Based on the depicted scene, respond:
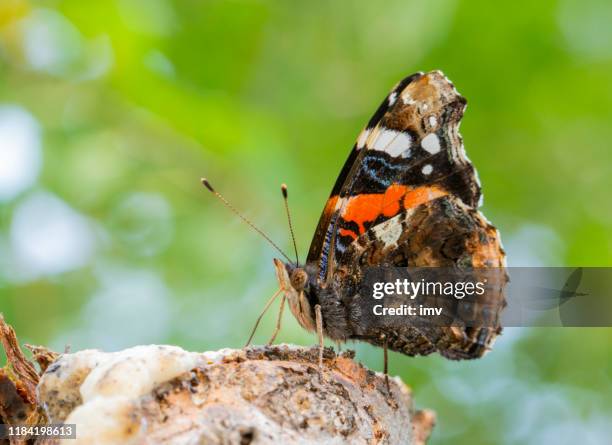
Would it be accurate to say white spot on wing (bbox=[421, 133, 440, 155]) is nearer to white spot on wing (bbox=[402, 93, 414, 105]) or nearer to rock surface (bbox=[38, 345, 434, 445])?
white spot on wing (bbox=[402, 93, 414, 105])

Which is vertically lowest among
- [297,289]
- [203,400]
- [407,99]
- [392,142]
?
[203,400]

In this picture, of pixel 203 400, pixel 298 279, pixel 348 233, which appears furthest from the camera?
pixel 348 233

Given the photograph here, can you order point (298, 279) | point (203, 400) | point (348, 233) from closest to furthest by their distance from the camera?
1. point (203, 400)
2. point (298, 279)
3. point (348, 233)

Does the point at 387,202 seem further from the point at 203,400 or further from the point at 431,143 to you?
the point at 203,400

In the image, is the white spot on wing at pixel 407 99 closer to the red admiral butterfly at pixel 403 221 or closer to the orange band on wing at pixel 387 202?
the red admiral butterfly at pixel 403 221

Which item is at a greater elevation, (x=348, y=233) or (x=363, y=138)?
(x=363, y=138)

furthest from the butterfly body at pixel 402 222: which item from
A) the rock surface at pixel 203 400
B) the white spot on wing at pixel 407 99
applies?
the rock surface at pixel 203 400

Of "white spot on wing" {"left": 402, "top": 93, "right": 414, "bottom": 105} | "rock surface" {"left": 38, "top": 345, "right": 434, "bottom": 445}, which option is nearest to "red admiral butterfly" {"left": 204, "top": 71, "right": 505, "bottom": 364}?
"white spot on wing" {"left": 402, "top": 93, "right": 414, "bottom": 105}

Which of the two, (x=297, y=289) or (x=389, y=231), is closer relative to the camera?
(x=297, y=289)

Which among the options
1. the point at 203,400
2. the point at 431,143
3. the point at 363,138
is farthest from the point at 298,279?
the point at 203,400
